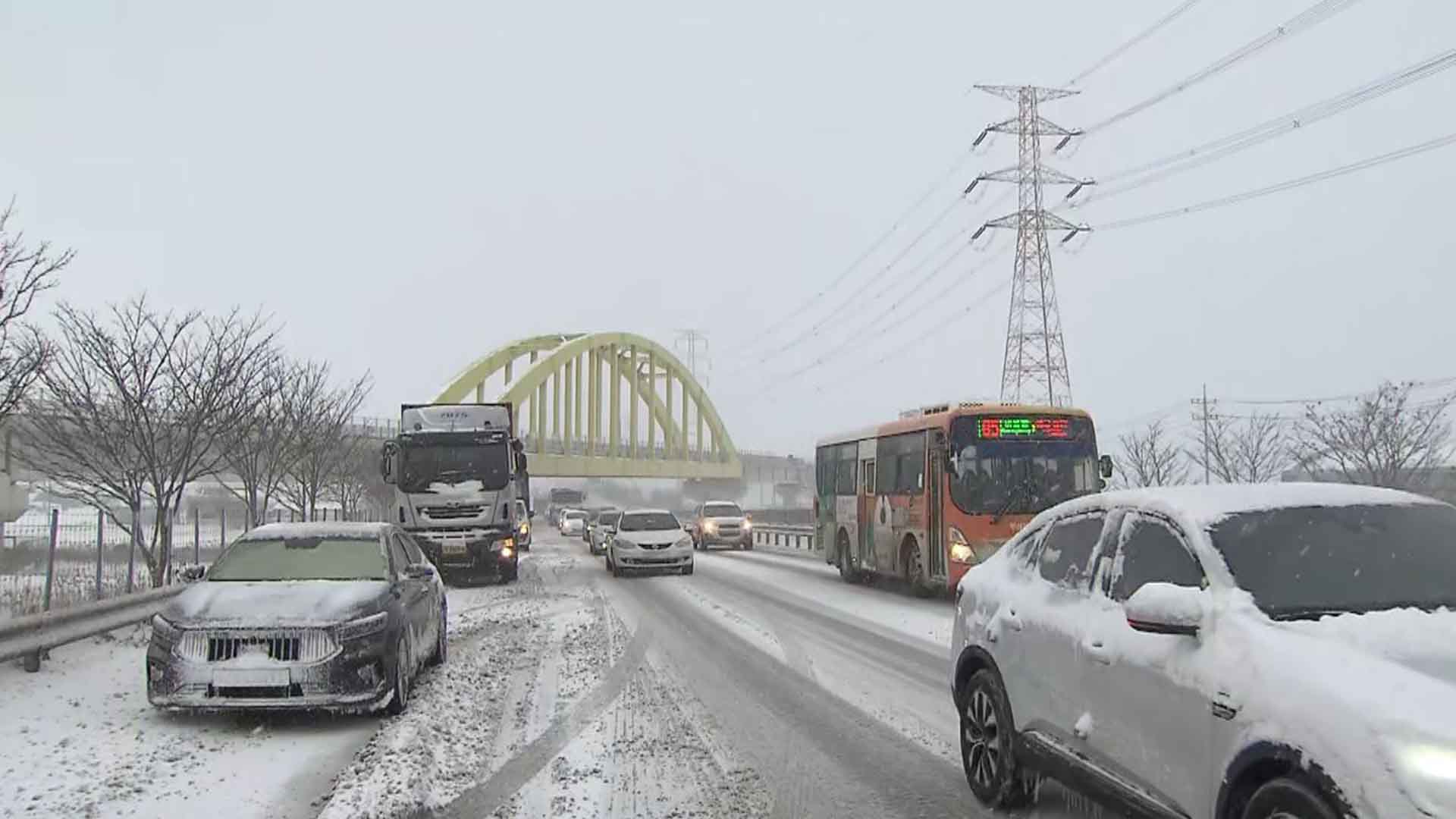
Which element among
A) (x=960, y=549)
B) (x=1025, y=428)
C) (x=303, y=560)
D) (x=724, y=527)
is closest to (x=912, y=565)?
(x=960, y=549)

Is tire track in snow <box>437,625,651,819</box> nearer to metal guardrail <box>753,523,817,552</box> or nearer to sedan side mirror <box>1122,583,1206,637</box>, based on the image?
sedan side mirror <box>1122,583,1206,637</box>

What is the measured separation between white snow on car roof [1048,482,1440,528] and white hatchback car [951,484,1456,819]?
0.01m

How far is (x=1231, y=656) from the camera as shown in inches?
155

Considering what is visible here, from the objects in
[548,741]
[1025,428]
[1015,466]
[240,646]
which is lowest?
[548,741]

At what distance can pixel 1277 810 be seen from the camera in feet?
11.6

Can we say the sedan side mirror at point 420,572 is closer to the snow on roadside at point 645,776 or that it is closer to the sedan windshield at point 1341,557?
the snow on roadside at point 645,776

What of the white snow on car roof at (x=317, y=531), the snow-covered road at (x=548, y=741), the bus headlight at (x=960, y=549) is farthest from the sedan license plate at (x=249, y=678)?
the bus headlight at (x=960, y=549)

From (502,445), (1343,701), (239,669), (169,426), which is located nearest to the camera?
(1343,701)

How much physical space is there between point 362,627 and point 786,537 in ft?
125

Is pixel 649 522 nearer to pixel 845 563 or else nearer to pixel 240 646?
pixel 845 563

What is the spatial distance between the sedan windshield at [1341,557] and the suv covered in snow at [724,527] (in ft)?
125

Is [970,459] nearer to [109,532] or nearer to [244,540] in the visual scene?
[244,540]

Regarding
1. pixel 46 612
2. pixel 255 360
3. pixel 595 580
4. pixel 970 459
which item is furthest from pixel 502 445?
pixel 46 612

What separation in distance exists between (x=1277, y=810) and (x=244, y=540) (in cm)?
857
